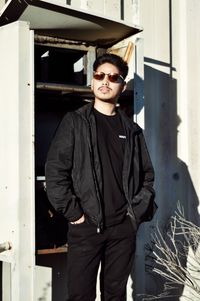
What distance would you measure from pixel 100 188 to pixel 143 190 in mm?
389

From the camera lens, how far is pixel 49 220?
12.1 feet

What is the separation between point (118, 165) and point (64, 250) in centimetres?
81

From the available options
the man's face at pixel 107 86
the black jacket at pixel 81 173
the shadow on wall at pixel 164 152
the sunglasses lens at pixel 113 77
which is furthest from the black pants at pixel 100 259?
the shadow on wall at pixel 164 152

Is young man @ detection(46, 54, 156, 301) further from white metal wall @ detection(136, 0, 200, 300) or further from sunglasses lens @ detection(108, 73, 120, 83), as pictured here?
white metal wall @ detection(136, 0, 200, 300)

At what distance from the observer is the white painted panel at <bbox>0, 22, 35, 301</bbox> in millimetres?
3113

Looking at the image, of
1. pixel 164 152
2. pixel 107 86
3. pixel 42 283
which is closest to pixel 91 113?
pixel 107 86

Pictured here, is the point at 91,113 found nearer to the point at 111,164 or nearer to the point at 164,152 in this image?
the point at 111,164

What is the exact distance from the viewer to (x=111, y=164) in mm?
3164

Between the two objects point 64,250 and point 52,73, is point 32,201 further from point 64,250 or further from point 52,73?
point 52,73

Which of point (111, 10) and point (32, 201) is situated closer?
point (32, 201)

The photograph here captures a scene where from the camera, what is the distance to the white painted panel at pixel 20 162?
3113 millimetres

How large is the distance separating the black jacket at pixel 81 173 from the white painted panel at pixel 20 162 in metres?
0.18

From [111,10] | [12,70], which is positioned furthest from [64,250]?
[111,10]

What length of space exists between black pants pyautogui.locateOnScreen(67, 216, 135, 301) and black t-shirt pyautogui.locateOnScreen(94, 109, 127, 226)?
0.30ft
